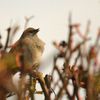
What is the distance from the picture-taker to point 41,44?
8688mm

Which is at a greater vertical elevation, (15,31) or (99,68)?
(15,31)

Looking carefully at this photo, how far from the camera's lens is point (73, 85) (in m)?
2.07

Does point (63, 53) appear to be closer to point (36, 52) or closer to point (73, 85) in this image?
point (73, 85)

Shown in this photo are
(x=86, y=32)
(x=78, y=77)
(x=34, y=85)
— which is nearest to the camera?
(x=86, y=32)

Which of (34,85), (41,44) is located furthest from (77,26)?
(41,44)

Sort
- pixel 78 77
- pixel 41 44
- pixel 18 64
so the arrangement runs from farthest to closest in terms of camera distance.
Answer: pixel 41 44 → pixel 78 77 → pixel 18 64

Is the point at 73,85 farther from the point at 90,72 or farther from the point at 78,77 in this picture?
the point at 90,72

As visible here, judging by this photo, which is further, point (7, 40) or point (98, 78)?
point (7, 40)

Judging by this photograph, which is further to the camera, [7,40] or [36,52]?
[36,52]

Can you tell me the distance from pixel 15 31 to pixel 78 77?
55 cm

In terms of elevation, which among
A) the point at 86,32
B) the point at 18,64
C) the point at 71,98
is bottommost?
the point at 71,98

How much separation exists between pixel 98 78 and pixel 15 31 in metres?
0.49

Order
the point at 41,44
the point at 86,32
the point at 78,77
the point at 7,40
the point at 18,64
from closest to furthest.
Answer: the point at 18,64 → the point at 86,32 → the point at 7,40 → the point at 78,77 → the point at 41,44

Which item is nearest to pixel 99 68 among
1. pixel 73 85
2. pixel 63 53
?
pixel 63 53
